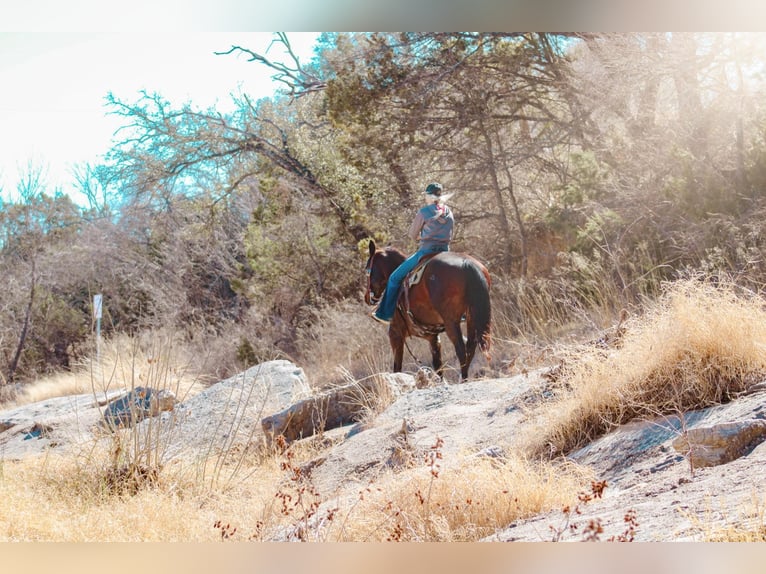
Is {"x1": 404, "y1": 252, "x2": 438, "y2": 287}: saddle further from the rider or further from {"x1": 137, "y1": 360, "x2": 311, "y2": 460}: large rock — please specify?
{"x1": 137, "y1": 360, "x2": 311, "y2": 460}: large rock

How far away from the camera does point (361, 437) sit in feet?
17.4

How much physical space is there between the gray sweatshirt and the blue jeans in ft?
0.19

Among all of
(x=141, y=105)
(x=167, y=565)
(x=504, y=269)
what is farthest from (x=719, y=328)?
(x=141, y=105)

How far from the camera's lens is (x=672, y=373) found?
4.42m

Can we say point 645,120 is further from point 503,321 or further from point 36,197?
point 36,197

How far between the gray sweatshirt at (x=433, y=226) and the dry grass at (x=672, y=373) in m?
2.97

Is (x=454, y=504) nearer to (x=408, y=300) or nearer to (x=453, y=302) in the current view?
(x=453, y=302)

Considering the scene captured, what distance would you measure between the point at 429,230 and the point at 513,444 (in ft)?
10.5

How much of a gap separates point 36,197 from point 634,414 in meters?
11.3

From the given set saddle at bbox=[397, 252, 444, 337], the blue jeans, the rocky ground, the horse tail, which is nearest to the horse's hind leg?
the horse tail

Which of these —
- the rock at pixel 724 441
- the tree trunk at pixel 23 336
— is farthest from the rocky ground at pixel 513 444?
the tree trunk at pixel 23 336

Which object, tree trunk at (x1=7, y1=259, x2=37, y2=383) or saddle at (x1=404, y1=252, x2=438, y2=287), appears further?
tree trunk at (x1=7, y1=259, x2=37, y2=383)

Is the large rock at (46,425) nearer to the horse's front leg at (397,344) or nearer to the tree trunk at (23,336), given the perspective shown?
the horse's front leg at (397,344)

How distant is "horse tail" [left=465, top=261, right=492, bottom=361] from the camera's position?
7438mm
